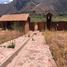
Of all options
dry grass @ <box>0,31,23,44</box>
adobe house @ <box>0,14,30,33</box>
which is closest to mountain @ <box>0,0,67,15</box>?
adobe house @ <box>0,14,30,33</box>

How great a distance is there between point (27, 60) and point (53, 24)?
34.6 m

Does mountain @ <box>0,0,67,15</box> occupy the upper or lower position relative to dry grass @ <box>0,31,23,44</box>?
upper

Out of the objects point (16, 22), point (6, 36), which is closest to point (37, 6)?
point (16, 22)

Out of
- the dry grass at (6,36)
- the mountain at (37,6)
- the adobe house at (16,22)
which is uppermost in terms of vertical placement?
the mountain at (37,6)

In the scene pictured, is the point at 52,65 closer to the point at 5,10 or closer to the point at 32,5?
the point at 5,10

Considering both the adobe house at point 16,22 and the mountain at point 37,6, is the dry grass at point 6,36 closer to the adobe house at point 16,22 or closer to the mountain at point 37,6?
the adobe house at point 16,22

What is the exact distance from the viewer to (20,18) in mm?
38375

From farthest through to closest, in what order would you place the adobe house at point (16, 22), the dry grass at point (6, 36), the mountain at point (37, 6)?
the mountain at point (37, 6)
the adobe house at point (16, 22)
the dry grass at point (6, 36)

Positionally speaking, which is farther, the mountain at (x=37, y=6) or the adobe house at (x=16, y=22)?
the mountain at (x=37, y=6)

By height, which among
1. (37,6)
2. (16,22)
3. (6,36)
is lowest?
(6,36)

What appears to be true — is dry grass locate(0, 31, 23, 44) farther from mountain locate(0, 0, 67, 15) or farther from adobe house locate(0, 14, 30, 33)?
mountain locate(0, 0, 67, 15)

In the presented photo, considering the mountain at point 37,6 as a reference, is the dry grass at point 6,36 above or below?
below

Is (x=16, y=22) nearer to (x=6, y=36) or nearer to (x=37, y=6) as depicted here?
(x=6, y=36)

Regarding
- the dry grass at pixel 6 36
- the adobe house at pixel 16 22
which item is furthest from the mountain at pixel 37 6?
the dry grass at pixel 6 36
